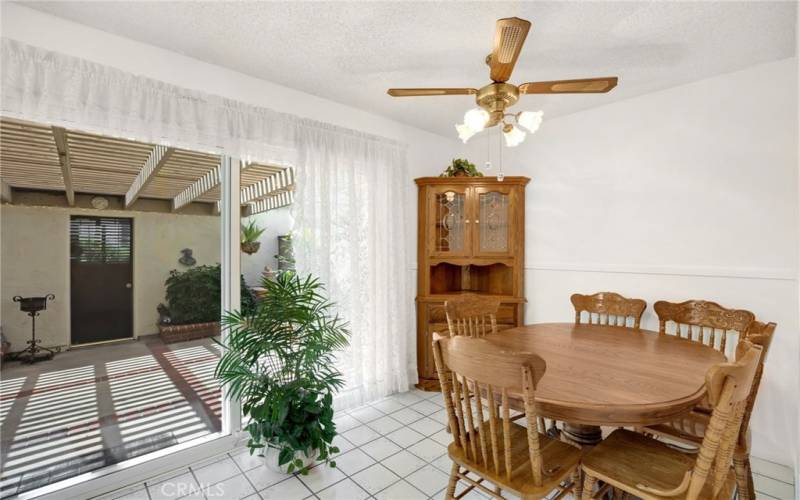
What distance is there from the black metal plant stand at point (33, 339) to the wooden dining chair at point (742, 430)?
10.8 ft

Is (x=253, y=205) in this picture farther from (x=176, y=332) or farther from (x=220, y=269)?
(x=176, y=332)

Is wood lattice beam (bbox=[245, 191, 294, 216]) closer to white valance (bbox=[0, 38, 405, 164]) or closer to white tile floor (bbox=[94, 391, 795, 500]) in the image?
white valance (bbox=[0, 38, 405, 164])

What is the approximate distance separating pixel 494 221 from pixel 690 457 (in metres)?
2.38

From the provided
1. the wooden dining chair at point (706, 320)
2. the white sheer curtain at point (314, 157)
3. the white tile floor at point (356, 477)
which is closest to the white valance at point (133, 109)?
the white sheer curtain at point (314, 157)

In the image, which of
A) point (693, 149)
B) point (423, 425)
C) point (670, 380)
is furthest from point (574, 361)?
point (693, 149)

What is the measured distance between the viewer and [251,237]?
2736 millimetres

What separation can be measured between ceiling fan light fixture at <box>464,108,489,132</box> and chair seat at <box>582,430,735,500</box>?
1.51 metres

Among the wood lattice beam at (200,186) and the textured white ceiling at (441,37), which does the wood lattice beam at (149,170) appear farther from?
the textured white ceiling at (441,37)

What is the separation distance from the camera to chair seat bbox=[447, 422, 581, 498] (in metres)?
1.36

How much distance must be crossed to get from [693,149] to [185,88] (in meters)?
3.49

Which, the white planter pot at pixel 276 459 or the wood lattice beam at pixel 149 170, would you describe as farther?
the wood lattice beam at pixel 149 170

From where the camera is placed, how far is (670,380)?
153 cm

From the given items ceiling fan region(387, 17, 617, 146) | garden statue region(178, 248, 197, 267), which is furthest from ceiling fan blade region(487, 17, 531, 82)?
garden statue region(178, 248, 197, 267)

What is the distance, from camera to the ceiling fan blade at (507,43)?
1373 millimetres
